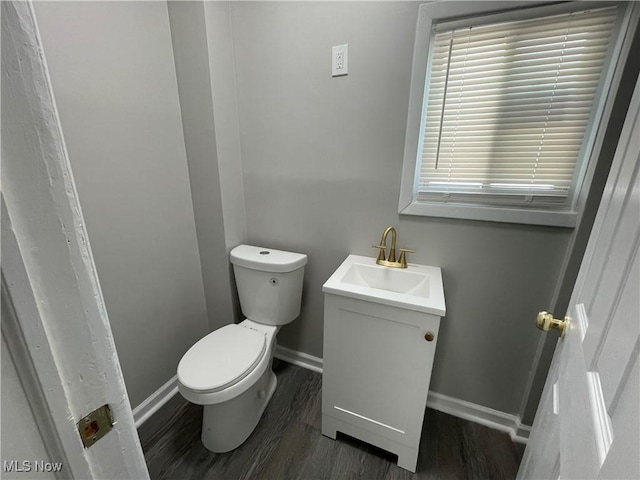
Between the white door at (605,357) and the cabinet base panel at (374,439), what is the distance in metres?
0.61

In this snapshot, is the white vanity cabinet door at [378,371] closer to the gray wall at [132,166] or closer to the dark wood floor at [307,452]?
the dark wood floor at [307,452]

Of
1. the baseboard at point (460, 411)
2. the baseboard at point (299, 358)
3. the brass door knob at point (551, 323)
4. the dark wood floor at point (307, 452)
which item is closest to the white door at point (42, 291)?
the brass door knob at point (551, 323)

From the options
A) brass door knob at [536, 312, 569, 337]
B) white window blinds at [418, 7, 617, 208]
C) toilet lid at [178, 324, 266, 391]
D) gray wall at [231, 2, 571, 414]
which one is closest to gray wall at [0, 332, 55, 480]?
toilet lid at [178, 324, 266, 391]

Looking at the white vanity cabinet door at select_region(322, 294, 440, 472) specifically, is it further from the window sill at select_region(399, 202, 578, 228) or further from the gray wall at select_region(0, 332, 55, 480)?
the gray wall at select_region(0, 332, 55, 480)

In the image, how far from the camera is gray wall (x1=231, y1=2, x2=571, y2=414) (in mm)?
1201

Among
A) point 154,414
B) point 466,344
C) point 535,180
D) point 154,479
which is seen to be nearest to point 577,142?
point 535,180

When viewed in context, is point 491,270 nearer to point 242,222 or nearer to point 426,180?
point 426,180

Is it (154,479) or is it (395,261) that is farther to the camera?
(395,261)

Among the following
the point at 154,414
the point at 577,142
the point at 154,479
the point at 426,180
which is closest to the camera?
the point at 577,142

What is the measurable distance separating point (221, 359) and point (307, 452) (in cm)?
60

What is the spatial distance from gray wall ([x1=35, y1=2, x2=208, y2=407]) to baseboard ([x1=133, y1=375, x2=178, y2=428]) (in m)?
0.03

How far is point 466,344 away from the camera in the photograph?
1.39 m

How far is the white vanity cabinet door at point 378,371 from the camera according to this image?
1.08 m

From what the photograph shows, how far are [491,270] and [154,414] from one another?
6.08 feet
